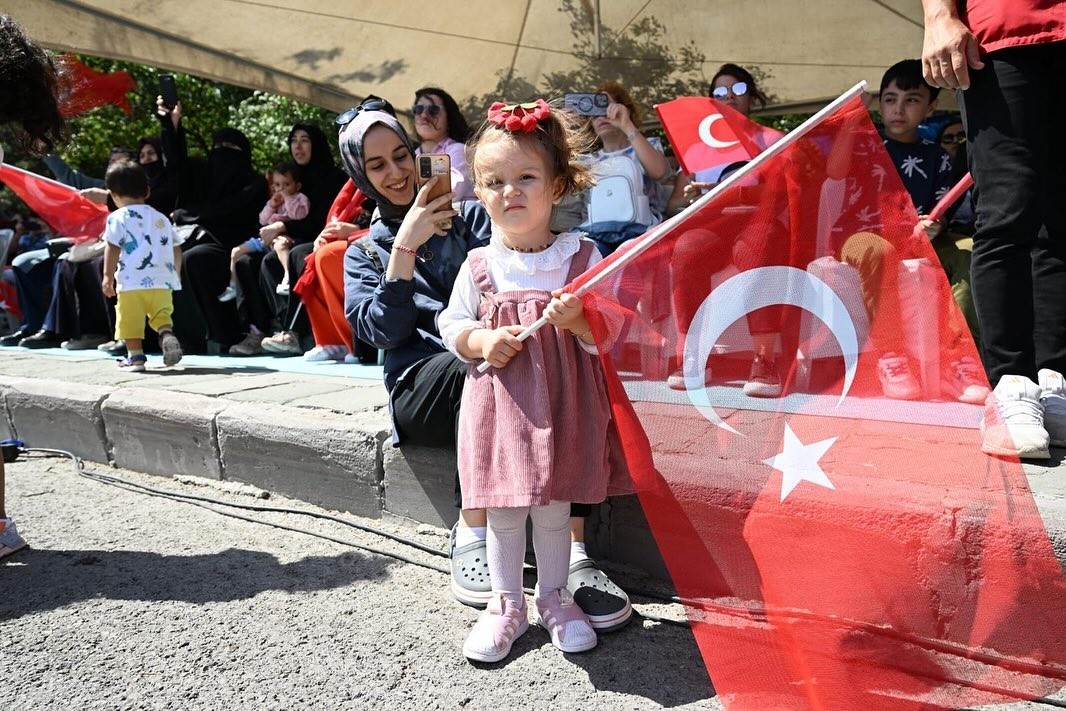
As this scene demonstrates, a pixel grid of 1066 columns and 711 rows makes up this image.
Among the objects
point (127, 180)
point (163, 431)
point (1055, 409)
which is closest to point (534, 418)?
point (1055, 409)

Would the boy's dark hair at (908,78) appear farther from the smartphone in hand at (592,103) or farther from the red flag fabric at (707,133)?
the smartphone in hand at (592,103)

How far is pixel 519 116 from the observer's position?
225cm

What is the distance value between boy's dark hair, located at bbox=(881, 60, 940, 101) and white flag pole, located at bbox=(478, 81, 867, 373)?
222 cm

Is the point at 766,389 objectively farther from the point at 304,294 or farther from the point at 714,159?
the point at 304,294

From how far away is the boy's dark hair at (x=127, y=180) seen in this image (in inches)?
226

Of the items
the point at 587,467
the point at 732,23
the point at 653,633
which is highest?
the point at 732,23

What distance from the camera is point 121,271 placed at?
18.9ft

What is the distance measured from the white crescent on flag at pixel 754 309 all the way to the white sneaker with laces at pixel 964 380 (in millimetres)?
185

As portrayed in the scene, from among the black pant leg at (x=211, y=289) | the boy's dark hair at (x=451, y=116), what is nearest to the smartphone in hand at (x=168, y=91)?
the black pant leg at (x=211, y=289)

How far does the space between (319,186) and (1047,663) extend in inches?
222

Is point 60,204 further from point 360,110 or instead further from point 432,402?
point 432,402

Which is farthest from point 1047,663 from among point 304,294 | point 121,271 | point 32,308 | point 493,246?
point 32,308

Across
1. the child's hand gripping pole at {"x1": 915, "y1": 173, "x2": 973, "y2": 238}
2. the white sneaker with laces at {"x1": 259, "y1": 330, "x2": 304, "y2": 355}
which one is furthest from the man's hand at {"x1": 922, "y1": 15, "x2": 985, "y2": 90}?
the white sneaker with laces at {"x1": 259, "y1": 330, "x2": 304, "y2": 355}

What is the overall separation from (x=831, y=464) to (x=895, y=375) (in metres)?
0.23
